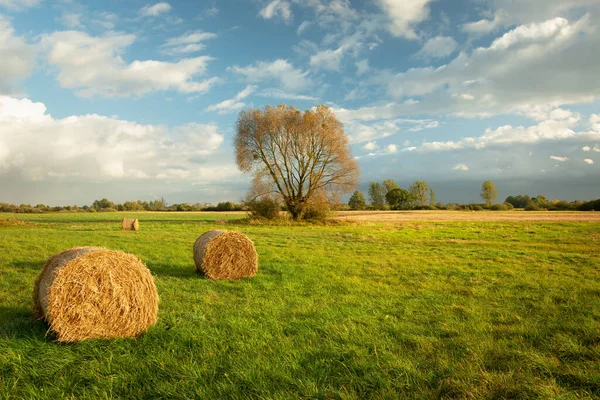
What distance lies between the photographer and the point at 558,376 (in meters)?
4.45

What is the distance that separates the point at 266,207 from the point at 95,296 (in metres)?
30.3

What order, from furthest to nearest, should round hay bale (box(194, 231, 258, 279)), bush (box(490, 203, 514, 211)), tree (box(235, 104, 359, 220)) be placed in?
bush (box(490, 203, 514, 211)), tree (box(235, 104, 359, 220)), round hay bale (box(194, 231, 258, 279))

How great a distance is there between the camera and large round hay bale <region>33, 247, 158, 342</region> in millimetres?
5730

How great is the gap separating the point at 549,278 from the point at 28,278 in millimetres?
14525

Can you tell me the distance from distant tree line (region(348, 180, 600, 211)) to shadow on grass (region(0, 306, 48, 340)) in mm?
77058

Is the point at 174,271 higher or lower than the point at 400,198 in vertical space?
lower

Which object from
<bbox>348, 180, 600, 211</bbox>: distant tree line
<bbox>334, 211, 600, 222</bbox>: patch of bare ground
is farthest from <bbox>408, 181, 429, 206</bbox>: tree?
<bbox>334, 211, 600, 222</bbox>: patch of bare ground

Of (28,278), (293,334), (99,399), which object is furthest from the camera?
(28,278)

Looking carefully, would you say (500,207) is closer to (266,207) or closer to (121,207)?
(266,207)

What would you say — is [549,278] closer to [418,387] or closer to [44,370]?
[418,387]

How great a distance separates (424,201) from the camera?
101188 millimetres

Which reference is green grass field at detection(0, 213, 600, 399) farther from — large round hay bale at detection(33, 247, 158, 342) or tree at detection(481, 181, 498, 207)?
tree at detection(481, 181, 498, 207)


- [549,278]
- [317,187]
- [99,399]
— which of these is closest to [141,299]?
[99,399]

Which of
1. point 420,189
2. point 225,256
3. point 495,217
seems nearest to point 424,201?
point 420,189
